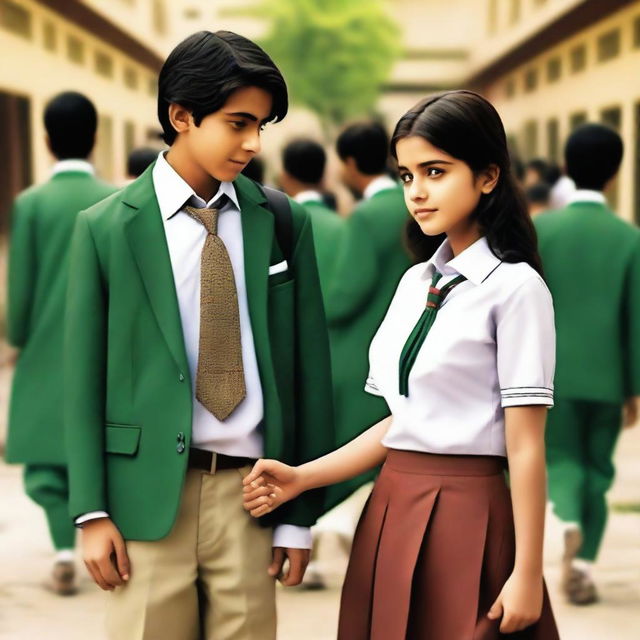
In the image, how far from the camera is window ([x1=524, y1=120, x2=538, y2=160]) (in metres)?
25.7

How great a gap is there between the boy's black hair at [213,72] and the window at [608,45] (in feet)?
51.3

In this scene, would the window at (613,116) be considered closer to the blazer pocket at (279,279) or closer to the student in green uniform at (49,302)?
the student in green uniform at (49,302)

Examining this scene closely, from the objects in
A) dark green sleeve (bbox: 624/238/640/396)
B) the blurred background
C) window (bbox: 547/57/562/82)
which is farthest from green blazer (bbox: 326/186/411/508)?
window (bbox: 547/57/562/82)

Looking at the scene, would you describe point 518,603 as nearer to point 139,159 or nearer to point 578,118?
point 139,159

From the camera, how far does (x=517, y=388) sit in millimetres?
2047

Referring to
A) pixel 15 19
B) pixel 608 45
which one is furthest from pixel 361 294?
pixel 608 45

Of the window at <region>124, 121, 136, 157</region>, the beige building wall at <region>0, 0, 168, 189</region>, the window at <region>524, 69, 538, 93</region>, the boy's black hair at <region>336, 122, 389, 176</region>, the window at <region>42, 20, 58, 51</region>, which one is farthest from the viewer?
the window at <region>524, 69, 538, 93</region>

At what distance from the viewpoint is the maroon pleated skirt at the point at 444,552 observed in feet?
7.00

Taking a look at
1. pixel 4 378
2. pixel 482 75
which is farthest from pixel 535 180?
pixel 482 75

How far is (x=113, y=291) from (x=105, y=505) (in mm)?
424

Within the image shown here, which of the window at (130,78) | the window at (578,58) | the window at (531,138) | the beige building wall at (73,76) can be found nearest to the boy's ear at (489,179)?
the beige building wall at (73,76)

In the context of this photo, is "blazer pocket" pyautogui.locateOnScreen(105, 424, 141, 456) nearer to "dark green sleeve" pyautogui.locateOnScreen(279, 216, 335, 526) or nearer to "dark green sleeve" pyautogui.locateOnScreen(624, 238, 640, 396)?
"dark green sleeve" pyautogui.locateOnScreen(279, 216, 335, 526)

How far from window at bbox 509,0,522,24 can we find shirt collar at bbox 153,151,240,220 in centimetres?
2754

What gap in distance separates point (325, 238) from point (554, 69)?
64.3 feet
